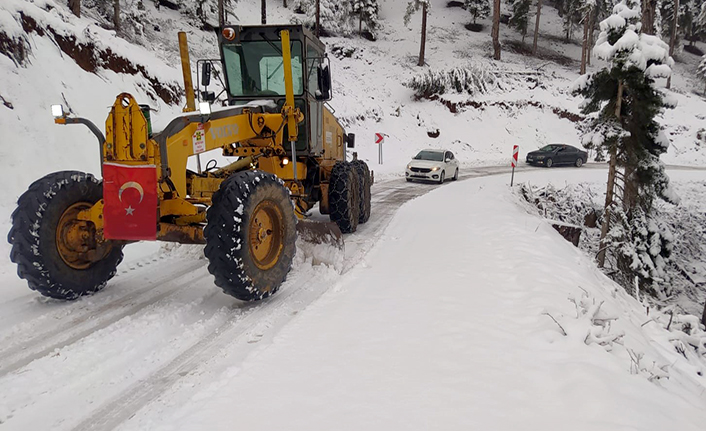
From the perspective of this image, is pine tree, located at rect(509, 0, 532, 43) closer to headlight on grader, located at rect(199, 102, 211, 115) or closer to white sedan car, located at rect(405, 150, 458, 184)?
white sedan car, located at rect(405, 150, 458, 184)

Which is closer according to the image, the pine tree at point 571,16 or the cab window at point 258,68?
the cab window at point 258,68

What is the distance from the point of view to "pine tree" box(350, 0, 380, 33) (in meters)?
42.6

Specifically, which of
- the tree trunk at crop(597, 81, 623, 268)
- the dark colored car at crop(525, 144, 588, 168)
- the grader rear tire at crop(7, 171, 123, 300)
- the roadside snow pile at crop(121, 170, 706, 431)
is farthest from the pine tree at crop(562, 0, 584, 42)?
the grader rear tire at crop(7, 171, 123, 300)

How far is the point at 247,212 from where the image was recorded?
4.15m

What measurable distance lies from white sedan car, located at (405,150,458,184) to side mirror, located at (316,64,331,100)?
1190 centimetres

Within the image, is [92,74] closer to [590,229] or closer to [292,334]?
[292,334]

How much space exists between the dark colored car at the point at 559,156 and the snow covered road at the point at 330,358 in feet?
76.4

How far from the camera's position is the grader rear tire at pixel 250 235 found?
401 cm

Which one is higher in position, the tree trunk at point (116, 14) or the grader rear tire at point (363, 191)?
the tree trunk at point (116, 14)

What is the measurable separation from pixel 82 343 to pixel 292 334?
1.72 m

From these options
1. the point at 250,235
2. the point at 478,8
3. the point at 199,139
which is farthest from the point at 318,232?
the point at 478,8

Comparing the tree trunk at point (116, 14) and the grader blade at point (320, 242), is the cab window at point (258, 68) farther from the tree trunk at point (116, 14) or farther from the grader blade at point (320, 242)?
the tree trunk at point (116, 14)

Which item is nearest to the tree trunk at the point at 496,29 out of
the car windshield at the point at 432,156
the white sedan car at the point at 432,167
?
the white sedan car at the point at 432,167

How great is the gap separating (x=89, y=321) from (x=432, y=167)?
1587 cm
